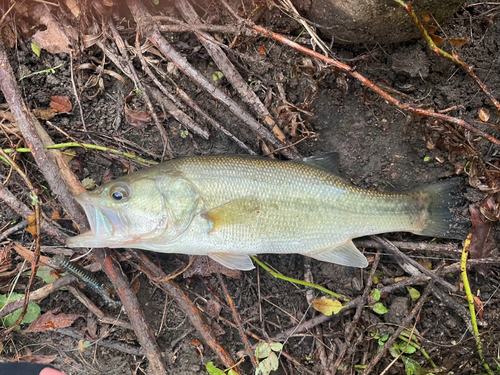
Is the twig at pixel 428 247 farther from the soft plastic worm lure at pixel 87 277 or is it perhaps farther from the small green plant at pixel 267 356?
the soft plastic worm lure at pixel 87 277

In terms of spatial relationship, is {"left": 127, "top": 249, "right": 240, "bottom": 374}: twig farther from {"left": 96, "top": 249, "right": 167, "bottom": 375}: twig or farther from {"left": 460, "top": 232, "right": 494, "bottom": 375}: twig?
{"left": 460, "top": 232, "right": 494, "bottom": 375}: twig

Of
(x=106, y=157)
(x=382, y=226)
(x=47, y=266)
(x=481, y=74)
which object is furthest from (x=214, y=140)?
(x=481, y=74)

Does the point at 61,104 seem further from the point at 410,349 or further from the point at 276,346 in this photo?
the point at 410,349

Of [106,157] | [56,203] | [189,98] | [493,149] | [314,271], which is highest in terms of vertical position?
[189,98]

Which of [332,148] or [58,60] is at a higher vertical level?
[58,60]

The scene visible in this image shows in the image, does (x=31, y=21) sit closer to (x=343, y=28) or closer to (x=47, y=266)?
(x=47, y=266)

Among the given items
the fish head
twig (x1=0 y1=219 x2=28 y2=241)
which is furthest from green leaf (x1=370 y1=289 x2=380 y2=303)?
twig (x1=0 y1=219 x2=28 y2=241)
